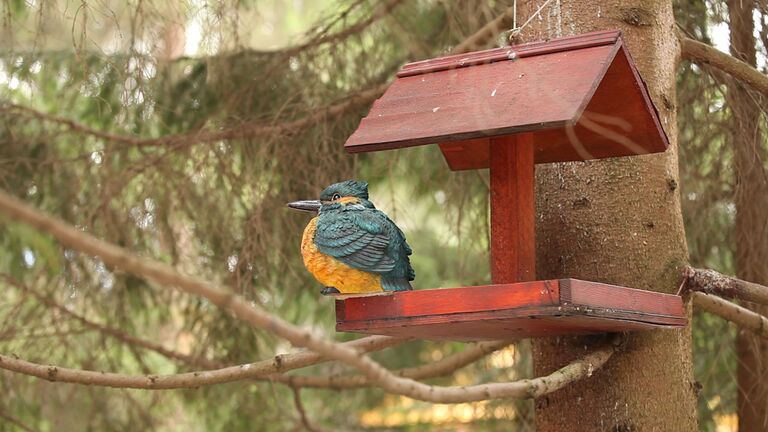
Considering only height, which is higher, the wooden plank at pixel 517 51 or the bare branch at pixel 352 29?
the bare branch at pixel 352 29

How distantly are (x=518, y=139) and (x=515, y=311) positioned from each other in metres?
0.47

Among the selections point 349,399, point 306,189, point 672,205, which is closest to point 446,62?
point 672,205

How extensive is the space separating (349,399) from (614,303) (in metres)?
4.76

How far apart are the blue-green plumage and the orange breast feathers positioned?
0.05 feet

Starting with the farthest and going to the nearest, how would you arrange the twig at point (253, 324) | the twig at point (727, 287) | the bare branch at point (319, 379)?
the bare branch at point (319, 379)
the twig at point (727, 287)
the twig at point (253, 324)

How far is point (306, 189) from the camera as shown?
3.80 m

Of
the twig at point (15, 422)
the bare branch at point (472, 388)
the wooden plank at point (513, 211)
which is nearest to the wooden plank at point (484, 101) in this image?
the wooden plank at point (513, 211)

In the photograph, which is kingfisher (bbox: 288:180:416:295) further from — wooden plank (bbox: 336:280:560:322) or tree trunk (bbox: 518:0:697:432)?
tree trunk (bbox: 518:0:697:432)

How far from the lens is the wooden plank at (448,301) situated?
7.33ft

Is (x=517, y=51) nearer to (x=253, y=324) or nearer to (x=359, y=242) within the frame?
(x=359, y=242)

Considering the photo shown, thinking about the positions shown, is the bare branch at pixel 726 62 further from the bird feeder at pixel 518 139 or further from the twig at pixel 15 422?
the twig at pixel 15 422

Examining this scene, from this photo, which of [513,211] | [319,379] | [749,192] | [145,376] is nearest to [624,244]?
[513,211]

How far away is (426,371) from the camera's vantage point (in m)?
3.89

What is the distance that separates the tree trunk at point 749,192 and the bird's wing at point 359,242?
51.9 inches
